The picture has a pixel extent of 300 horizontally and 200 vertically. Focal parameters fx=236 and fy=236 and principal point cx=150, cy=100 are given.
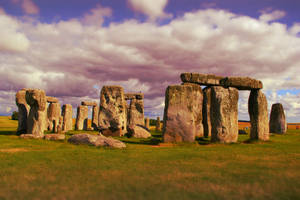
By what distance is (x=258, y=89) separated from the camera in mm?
13906

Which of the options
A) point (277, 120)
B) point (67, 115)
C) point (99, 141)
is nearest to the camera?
point (99, 141)

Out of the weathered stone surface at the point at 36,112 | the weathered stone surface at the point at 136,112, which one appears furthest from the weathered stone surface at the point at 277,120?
the weathered stone surface at the point at 36,112

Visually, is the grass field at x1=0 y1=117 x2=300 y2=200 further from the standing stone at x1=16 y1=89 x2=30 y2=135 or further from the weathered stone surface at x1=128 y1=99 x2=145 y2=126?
the weathered stone surface at x1=128 y1=99 x2=145 y2=126

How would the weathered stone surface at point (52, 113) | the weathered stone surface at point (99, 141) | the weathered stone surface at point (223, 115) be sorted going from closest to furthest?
the weathered stone surface at point (99, 141)
the weathered stone surface at point (223, 115)
the weathered stone surface at point (52, 113)

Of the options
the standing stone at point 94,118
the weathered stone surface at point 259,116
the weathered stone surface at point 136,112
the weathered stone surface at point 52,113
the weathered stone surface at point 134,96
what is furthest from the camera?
the standing stone at point 94,118

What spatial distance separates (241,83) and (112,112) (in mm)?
10125

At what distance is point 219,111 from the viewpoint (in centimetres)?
1252

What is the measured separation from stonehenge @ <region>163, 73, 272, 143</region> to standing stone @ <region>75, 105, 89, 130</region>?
57.1ft

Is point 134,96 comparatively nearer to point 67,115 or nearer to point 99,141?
point 67,115

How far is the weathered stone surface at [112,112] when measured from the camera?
737 inches

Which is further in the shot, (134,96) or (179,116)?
(134,96)

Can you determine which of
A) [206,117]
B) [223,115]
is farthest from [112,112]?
[223,115]

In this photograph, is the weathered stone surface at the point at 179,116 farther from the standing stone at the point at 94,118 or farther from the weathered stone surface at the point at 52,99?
the standing stone at the point at 94,118

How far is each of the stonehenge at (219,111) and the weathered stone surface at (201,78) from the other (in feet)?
0.38
